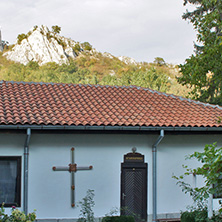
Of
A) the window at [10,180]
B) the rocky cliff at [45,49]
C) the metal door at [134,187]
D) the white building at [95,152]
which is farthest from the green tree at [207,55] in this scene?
the rocky cliff at [45,49]

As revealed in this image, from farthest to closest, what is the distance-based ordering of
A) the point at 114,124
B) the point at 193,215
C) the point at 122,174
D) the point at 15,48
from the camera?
the point at 15,48 → the point at 122,174 → the point at 114,124 → the point at 193,215

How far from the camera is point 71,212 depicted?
11.5 m

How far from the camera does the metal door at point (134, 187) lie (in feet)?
39.4

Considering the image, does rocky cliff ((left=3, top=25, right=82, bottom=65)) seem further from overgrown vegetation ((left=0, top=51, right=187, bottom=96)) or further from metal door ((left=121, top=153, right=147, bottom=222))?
metal door ((left=121, top=153, right=147, bottom=222))

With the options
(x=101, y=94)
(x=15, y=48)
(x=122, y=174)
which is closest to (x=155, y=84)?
(x=101, y=94)

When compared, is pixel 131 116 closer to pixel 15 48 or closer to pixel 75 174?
pixel 75 174

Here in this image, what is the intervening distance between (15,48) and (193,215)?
86.0 m

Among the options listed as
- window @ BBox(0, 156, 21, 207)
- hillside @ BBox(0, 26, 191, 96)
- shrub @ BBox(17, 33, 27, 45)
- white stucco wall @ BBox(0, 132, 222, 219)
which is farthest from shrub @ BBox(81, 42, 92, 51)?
window @ BBox(0, 156, 21, 207)

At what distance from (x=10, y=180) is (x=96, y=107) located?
11.4 feet

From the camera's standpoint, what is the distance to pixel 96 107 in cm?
1282

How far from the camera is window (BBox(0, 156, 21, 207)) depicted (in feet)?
36.9

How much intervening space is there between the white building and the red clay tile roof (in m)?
0.03

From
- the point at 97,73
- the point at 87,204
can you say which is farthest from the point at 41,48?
the point at 87,204

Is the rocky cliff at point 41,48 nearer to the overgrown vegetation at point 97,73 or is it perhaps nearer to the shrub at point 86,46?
the shrub at point 86,46
